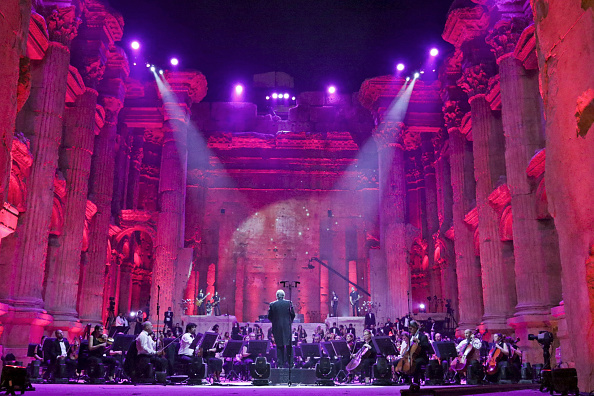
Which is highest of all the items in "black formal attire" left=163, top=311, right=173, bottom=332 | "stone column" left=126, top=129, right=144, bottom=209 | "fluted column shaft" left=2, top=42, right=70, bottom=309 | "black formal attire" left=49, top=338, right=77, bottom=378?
"stone column" left=126, top=129, right=144, bottom=209

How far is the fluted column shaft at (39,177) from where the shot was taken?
49.3 ft

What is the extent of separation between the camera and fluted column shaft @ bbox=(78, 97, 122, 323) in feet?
72.2

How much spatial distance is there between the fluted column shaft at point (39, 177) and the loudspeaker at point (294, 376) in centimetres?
681

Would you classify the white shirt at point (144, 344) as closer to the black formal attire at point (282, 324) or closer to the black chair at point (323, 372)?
the black formal attire at point (282, 324)

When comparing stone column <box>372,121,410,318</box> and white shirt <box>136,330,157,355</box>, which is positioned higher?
stone column <box>372,121,410,318</box>

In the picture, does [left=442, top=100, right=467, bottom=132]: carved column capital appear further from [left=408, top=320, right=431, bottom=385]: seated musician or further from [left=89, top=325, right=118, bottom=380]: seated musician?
[left=89, top=325, right=118, bottom=380]: seated musician

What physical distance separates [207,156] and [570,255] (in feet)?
102

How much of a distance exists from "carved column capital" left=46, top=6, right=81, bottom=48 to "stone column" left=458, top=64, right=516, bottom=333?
44.7 feet

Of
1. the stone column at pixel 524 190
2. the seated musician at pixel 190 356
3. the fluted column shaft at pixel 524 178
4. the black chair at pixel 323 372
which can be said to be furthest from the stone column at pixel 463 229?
the seated musician at pixel 190 356

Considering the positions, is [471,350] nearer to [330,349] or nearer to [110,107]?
[330,349]

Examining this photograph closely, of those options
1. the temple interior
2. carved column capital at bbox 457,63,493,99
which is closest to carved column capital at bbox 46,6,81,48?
the temple interior

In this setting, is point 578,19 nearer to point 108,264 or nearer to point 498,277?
point 498,277

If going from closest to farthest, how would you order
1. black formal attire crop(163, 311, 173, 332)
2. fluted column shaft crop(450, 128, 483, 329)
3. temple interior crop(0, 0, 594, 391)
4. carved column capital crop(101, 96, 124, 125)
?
1. temple interior crop(0, 0, 594, 391)
2. black formal attire crop(163, 311, 173, 332)
3. fluted column shaft crop(450, 128, 483, 329)
4. carved column capital crop(101, 96, 124, 125)

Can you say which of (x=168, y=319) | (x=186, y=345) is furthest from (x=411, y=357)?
(x=168, y=319)
